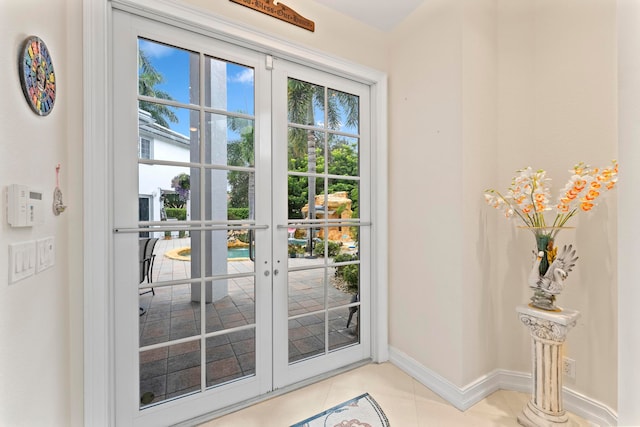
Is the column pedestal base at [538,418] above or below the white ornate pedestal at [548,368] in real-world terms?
below

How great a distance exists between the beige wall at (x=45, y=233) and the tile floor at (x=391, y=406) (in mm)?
903

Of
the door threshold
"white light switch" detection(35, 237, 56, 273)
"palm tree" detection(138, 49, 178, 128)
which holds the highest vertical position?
"palm tree" detection(138, 49, 178, 128)

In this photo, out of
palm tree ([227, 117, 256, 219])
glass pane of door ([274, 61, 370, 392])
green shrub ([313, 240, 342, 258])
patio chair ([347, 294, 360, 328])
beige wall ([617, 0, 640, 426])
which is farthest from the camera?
patio chair ([347, 294, 360, 328])

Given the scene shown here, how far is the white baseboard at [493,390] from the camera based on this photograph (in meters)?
1.64

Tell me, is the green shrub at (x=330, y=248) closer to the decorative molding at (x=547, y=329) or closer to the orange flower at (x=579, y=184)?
the decorative molding at (x=547, y=329)

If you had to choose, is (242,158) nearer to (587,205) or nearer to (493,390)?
(587,205)

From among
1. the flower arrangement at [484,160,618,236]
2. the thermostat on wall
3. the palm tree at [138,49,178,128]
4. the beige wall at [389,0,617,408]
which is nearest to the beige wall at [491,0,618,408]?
the beige wall at [389,0,617,408]

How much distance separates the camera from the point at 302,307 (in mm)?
2137

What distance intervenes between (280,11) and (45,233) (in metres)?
1.89

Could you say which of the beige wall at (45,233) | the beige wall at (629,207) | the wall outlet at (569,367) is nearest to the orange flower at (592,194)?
the beige wall at (629,207)

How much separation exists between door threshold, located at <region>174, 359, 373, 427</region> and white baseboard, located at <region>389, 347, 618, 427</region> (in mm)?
478

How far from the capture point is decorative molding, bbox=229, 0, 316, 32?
181 cm

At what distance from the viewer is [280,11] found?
6.26 ft

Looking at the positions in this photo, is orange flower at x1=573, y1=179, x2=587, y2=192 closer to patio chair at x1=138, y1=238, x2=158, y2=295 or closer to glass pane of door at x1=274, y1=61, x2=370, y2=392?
glass pane of door at x1=274, y1=61, x2=370, y2=392
